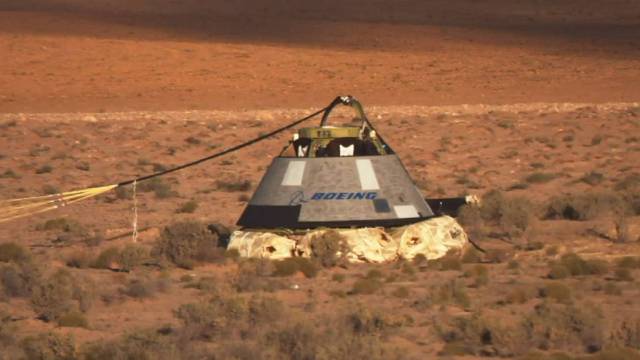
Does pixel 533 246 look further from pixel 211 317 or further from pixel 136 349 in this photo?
pixel 136 349

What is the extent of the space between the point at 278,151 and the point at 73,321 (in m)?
16.7

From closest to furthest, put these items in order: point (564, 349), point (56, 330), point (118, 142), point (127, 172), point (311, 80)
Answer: point (564, 349) < point (56, 330) < point (127, 172) < point (118, 142) < point (311, 80)

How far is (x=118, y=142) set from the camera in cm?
3078

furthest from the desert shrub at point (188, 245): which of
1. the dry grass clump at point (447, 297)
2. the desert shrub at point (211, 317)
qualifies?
the desert shrub at point (211, 317)

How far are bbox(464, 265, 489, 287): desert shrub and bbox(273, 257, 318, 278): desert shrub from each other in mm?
1377

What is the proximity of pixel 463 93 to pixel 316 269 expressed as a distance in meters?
29.6

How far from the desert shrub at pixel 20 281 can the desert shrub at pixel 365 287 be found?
2.69 metres

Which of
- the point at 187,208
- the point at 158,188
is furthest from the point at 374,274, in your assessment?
the point at 158,188

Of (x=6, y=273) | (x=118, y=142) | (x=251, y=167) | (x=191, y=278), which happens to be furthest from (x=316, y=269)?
(x=118, y=142)

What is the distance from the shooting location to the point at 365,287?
13242 millimetres

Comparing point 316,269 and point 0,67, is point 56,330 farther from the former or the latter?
point 0,67

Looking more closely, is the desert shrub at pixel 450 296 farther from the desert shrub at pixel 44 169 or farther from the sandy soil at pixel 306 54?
the sandy soil at pixel 306 54

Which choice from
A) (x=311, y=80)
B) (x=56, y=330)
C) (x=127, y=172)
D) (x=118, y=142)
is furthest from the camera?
(x=311, y=80)

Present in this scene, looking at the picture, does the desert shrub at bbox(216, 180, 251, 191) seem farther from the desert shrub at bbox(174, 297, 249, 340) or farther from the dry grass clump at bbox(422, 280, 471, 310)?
the desert shrub at bbox(174, 297, 249, 340)
